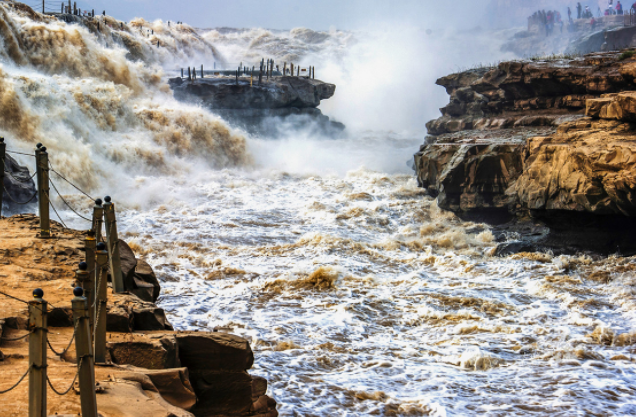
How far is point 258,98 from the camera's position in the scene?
31953 millimetres

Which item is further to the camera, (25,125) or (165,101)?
(165,101)

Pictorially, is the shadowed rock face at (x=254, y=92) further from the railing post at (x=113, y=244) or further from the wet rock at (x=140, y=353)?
the wet rock at (x=140, y=353)

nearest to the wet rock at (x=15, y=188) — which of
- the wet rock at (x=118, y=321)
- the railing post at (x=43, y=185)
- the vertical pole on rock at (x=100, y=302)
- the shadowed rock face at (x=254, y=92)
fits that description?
the railing post at (x=43, y=185)

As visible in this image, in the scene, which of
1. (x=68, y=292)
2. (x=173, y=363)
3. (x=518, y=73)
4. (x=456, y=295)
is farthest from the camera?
(x=518, y=73)

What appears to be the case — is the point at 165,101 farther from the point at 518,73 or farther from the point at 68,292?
the point at 68,292

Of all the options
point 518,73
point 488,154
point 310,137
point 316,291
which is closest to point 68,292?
point 316,291

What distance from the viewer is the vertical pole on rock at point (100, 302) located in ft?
13.3

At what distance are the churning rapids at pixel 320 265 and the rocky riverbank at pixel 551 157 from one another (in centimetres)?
79

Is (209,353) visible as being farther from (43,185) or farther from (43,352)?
(43,185)

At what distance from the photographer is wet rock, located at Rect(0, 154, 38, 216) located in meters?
13.1

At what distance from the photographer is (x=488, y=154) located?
14.5 metres

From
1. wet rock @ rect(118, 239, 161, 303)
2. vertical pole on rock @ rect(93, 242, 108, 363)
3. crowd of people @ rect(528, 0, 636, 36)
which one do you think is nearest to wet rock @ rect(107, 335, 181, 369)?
vertical pole on rock @ rect(93, 242, 108, 363)

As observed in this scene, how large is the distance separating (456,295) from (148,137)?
1624cm

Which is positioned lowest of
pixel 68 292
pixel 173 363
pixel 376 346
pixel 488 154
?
pixel 376 346
